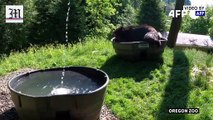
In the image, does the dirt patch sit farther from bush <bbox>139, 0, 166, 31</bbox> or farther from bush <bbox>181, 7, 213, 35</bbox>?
bush <bbox>181, 7, 213, 35</bbox>

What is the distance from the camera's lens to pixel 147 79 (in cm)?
621

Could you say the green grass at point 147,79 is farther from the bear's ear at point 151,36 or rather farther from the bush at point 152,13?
the bush at point 152,13

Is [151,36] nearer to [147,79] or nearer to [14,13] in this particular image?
[147,79]

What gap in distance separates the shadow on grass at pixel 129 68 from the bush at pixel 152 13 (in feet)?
63.0

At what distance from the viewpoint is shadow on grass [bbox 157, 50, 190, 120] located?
4.83 m

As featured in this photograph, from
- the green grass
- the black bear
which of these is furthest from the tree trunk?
the black bear

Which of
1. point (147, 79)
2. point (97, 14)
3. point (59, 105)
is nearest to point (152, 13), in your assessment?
point (97, 14)

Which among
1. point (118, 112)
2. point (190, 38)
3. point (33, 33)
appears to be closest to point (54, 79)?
point (118, 112)

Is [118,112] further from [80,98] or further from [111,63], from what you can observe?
[111,63]

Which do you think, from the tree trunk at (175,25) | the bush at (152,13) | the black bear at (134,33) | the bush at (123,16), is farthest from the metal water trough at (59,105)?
the bush at (123,16)

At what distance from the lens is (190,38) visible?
3241 cm

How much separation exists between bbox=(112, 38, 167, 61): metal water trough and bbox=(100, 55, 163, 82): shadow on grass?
0.40 feet

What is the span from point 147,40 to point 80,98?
311 cm

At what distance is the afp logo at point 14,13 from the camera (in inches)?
455
